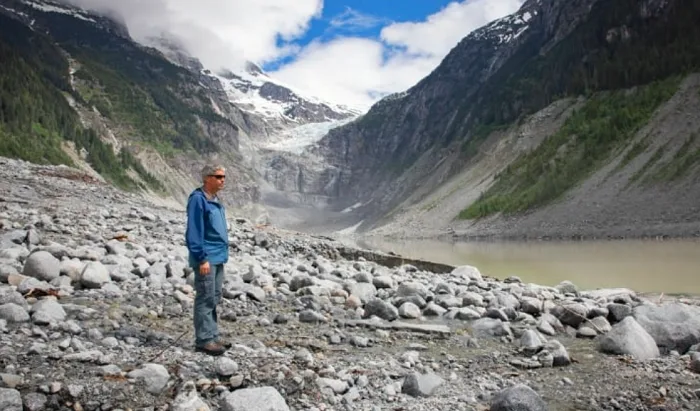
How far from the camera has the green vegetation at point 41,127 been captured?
6425 centimetres

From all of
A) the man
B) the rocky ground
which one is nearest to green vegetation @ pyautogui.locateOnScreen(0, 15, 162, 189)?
the rocky ground

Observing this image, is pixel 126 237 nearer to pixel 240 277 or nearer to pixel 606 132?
pixel 240 277

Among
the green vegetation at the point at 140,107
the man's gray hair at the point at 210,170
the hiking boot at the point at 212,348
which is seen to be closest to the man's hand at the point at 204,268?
the hiking boot at the point at 212,348

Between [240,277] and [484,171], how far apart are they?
107 m

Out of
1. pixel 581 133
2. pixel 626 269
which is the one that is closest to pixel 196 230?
pixel 626 269

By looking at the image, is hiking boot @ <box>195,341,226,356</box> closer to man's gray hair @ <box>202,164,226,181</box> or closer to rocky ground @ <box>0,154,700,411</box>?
rocky ground @ <box>0,154,700,411</box>

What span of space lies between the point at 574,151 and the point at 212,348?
8957cm

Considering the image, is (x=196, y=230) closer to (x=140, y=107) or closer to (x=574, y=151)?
(x=574, y=151)

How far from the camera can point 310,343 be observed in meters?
7.36

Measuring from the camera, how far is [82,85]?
15025 cm

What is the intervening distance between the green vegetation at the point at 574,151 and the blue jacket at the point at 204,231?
73.8 metres

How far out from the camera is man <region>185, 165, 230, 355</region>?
20.6ft

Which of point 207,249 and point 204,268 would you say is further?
point 207,249

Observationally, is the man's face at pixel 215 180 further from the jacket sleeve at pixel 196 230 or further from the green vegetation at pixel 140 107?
the green vegetation at pixel 140 107
